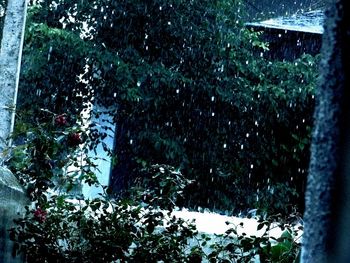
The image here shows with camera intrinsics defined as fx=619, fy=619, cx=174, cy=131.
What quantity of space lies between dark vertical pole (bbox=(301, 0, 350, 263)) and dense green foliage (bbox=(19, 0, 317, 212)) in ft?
33.7

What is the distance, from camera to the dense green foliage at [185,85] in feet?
36.3

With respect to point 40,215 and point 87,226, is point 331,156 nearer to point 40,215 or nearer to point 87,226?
point 40,215

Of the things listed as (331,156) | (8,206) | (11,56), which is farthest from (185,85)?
(331,156)

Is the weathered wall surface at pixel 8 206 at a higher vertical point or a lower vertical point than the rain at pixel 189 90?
lower

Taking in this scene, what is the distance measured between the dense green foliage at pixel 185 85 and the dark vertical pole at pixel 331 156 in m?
10.3

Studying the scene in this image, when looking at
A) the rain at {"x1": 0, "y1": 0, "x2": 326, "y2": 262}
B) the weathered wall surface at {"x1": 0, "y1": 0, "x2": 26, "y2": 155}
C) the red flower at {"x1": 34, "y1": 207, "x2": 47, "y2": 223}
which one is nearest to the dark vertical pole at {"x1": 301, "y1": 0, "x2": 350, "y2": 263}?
the red flower at {"x1": 34, "y1": 207, "x2": 47, "y2": 223}

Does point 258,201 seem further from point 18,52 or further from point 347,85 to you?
point 347,85

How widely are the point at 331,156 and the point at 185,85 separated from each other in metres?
10.8

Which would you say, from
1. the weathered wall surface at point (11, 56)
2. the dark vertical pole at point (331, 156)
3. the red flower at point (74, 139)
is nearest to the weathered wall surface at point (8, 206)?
the red flower at point (74, 139)

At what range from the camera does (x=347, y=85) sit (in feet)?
1.59

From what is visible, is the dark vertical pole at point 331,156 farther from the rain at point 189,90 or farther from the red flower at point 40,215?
the rain at point 189,90

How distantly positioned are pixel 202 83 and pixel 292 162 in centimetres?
250

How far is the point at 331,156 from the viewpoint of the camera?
0.49 meters

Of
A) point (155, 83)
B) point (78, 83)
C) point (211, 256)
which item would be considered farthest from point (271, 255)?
point (78, 83)
